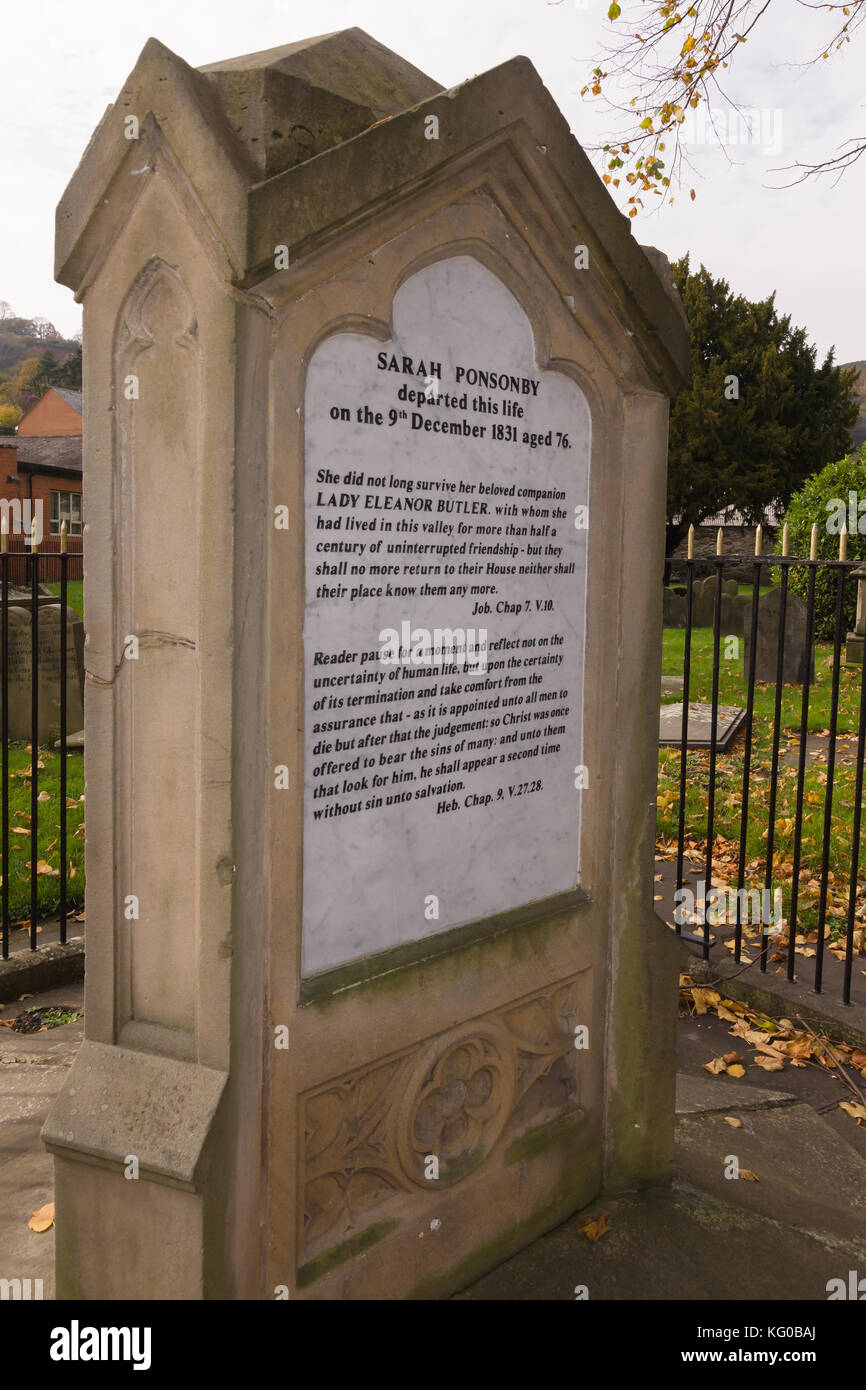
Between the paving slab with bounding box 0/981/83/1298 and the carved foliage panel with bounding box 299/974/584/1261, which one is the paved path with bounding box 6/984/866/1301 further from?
the carved foliage panel with bounding box 299/974/584/1261

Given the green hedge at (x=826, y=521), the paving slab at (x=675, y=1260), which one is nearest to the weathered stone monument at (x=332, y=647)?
the paving slab at (x=675, y=1260)

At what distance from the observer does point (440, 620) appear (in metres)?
2.66

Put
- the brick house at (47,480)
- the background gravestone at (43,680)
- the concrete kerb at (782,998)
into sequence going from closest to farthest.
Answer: the concrete kerb at (782,998) → the background gravestone at (43,680) → the brick house at (47,480)

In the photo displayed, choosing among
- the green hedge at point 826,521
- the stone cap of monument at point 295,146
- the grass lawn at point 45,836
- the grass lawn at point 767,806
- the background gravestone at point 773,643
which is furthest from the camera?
the green hedge at point 826,521

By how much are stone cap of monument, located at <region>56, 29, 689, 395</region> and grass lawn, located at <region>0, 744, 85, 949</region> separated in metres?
4.27

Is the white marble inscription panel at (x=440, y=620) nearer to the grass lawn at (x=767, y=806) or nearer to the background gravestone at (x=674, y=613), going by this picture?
the grass lawn at (x=767, y=806)

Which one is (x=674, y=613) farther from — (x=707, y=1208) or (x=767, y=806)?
(x=707, y=1208)

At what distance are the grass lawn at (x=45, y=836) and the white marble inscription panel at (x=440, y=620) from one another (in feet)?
11.6

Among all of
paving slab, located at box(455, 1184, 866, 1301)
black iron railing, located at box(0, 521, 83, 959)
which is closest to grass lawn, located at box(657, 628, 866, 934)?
paving slab, located at box(455, 1184, 866, 1301)

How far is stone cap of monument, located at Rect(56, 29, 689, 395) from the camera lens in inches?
81.3

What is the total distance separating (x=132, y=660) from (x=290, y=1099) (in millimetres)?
1085

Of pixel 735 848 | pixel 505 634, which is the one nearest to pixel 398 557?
pixel 505 634

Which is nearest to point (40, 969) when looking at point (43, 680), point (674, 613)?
point (43, 680)

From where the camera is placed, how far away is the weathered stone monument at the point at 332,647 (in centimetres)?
217
